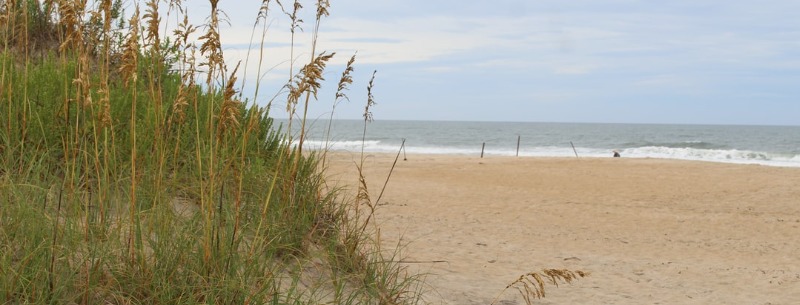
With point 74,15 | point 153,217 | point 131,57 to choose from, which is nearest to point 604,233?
point 153,217

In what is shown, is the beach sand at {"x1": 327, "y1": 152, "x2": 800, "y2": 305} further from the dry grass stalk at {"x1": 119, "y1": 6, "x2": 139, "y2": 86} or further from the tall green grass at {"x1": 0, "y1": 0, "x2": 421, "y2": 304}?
the dry grass stalk at {"x1": 119, "y1": 6, "x2": 139, "y2": 86}

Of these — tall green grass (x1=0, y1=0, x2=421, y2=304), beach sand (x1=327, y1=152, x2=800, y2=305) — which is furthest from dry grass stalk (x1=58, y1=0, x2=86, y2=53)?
beach sand (x1=327, y1=152, x2=800, y2=305)

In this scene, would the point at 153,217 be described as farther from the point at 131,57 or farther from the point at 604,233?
the point at 604,233

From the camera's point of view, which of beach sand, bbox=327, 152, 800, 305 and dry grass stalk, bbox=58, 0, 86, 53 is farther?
beach sand, bbox=327, 152, 800, 305

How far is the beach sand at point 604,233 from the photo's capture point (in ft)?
24.5

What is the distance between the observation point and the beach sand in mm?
7477

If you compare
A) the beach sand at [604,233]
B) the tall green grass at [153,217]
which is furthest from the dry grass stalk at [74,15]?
the beach sand at [604,233]

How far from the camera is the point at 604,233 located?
1192cm

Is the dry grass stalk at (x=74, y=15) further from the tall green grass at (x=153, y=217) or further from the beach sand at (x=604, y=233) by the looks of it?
the beach sand at (x=604, y=233)

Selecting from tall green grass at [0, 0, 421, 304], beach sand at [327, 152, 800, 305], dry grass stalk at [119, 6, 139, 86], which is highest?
dry grass stalk at [119, 6, 139, 86]

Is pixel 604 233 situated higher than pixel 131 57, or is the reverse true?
pixel 131 57

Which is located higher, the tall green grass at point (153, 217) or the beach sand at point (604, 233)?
A: the tall green grass at point (153, 217)

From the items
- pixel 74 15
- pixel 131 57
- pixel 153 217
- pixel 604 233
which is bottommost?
pixel 604 233

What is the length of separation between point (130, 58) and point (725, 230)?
11.8m
